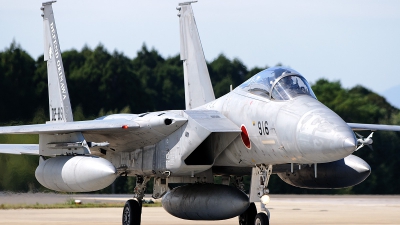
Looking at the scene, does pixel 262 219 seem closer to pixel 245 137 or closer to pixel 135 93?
pixel 245 137

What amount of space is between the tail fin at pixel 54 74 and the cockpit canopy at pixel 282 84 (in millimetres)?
4475

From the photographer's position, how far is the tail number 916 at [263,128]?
9.72 metres

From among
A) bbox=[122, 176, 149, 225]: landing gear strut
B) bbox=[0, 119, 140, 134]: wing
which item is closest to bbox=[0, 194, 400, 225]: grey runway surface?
bbox=[122, 176, 149, 225]: landing gear strut

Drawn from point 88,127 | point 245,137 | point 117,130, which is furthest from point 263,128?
point 88,127

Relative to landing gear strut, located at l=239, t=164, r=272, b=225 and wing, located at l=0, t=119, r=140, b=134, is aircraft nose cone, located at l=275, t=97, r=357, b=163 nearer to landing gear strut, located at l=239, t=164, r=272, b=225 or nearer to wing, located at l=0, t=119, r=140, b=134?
landing gear strut, located at l=239, t=164, r=272, b=225

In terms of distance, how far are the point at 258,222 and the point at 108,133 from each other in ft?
9.53

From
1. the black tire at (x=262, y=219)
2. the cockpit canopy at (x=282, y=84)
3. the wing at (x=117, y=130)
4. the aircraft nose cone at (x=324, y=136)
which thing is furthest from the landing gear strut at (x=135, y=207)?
the aircraft nose cone at (x=324, y=136)

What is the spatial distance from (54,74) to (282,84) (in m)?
5.28

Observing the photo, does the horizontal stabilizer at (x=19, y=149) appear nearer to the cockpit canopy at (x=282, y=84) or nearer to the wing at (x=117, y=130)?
the wing at (x=117, y=130)

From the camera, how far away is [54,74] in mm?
13617

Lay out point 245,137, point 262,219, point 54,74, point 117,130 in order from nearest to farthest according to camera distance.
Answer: point 262,219, point 245,137, point 117,130, point 54,74

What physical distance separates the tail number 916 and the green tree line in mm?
8444

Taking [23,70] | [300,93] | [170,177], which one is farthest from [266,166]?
[23,70]

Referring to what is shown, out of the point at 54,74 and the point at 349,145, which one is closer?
the point at 349,145
